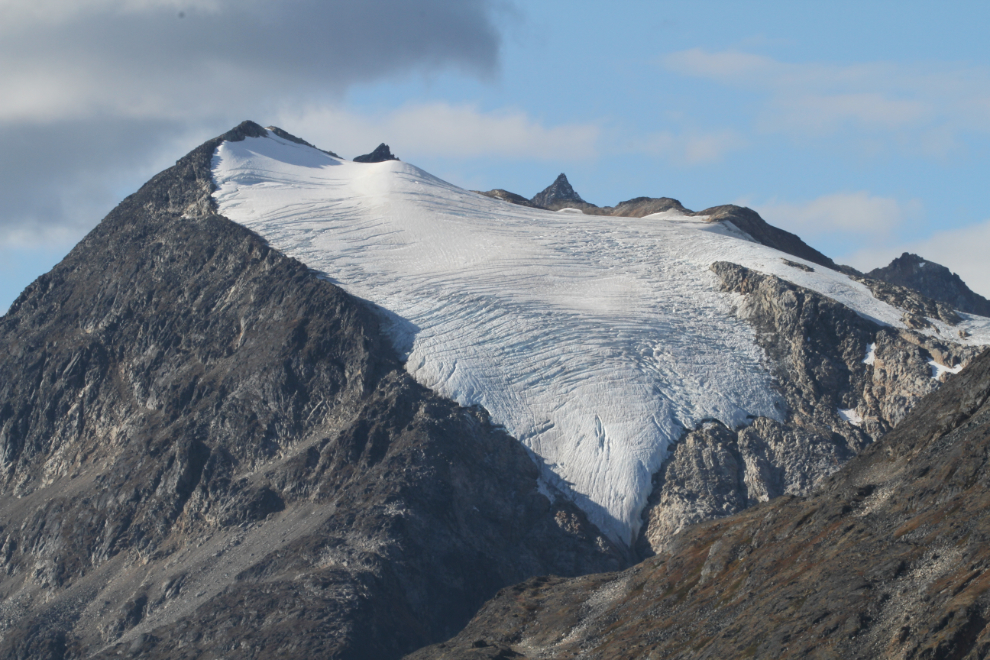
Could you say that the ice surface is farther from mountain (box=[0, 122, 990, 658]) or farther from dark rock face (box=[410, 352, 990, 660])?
dark rock face (box=[410, 352, 990, 660])

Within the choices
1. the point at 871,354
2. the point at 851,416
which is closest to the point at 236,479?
the point at 851,416

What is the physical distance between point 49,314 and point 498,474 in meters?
64.6

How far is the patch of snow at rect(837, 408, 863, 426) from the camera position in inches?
4225

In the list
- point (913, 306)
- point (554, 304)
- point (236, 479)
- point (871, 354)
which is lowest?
point (236, 479)

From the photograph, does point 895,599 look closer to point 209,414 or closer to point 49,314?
point 209,414

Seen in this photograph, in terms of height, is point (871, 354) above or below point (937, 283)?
below

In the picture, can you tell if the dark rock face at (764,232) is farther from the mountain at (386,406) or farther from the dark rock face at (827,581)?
the dark rock face at (827,581)

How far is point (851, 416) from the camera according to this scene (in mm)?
108188

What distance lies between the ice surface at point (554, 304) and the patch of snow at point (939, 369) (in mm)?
8477

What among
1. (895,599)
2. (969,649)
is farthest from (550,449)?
(969,649)

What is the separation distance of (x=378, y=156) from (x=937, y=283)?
88.3 m

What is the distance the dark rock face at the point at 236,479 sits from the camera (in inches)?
3639

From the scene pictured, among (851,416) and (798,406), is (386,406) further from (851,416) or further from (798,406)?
(851,416)

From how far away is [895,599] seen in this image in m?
48.1
